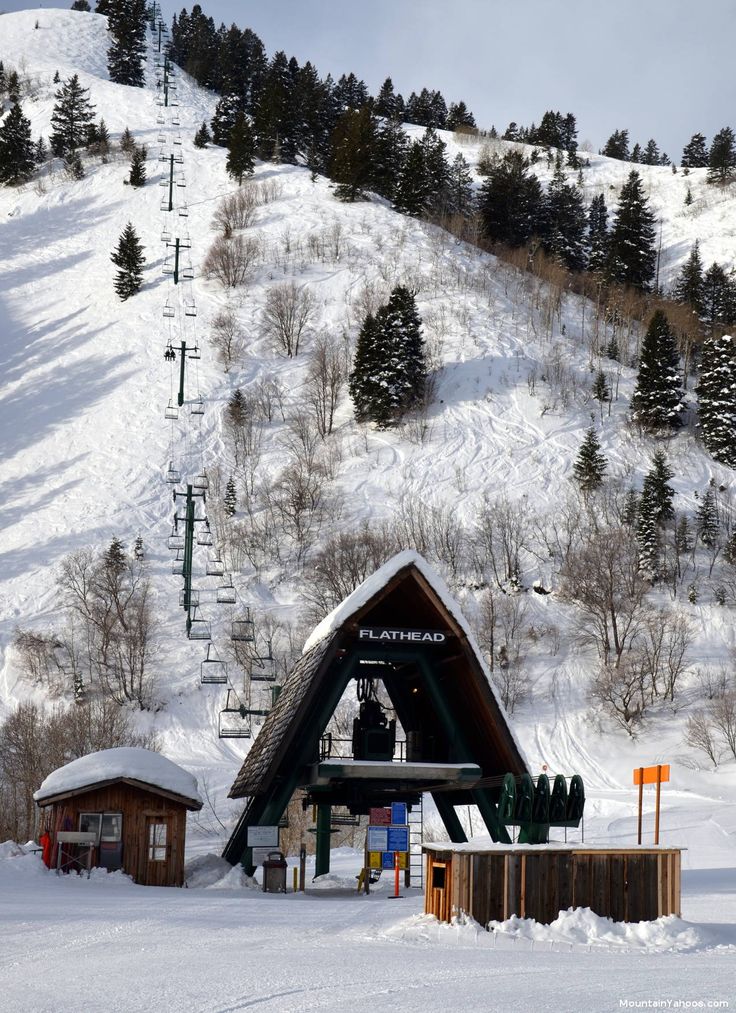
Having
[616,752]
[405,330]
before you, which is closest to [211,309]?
[405,330]

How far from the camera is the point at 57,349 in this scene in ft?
282

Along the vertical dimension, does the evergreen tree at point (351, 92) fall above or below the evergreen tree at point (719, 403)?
above

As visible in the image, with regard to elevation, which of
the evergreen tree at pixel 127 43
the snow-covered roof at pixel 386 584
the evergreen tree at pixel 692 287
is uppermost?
the evergreen tree at pixel 127 43

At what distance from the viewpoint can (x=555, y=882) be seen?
Answer: 1437cm

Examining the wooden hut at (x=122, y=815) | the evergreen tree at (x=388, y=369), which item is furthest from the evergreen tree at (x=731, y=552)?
the wooden hut at (x=122, y=815)

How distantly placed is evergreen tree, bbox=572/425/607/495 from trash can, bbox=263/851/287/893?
49.1 meters

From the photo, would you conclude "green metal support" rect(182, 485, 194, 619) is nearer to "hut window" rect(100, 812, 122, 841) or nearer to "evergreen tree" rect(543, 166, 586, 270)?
"hut window" rect(100, 812, 122, 841)

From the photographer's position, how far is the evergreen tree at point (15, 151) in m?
111

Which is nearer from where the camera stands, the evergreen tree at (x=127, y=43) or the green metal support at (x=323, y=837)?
the green metal support at (x=323, y=837)

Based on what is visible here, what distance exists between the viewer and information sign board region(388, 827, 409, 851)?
876 inches

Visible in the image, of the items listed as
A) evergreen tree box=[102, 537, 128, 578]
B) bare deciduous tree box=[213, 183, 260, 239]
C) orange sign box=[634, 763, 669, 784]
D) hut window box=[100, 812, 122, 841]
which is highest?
bare deciduous tree box=[213, 183, 260, 239]

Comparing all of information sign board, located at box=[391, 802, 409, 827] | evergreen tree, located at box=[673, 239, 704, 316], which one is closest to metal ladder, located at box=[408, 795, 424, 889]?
information sign board, located at box=[391, 802, 409, 827]

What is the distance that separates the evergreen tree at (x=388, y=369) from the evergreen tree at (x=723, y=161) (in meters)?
74.3

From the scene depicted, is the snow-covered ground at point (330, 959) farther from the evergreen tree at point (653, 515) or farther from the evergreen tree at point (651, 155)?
the evergreen tree at point (651, 155)
